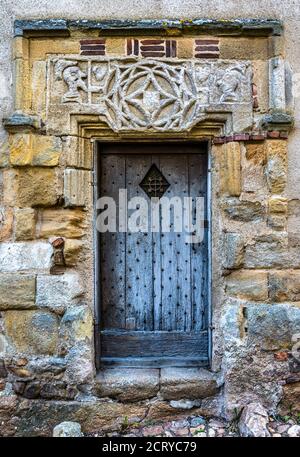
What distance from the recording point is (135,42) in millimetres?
3230

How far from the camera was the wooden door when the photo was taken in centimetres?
348

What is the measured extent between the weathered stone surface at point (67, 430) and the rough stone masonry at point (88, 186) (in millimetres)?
117

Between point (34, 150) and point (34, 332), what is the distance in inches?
52.4

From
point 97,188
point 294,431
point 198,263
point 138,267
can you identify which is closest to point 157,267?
point 138,267

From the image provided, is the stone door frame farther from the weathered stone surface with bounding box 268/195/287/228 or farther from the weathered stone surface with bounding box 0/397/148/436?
the weathered stone surface with bounding box 268/195/287/228

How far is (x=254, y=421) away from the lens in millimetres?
2930

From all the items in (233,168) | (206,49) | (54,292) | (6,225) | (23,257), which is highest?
(206,49)

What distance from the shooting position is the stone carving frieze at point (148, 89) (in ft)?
10.5

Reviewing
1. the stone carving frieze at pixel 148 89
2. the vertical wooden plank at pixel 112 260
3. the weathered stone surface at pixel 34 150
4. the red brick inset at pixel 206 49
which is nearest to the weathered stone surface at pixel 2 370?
the vertical wooden plank at pixel 112 260

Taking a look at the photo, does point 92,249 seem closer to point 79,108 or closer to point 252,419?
point 79,108

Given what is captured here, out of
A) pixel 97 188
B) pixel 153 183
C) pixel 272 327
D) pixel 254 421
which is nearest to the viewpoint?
pixel 254 421

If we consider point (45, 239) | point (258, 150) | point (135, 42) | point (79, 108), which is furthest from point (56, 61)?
point (258, 150)

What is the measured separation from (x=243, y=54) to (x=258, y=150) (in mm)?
733

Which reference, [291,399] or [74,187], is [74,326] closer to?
[74,187]
